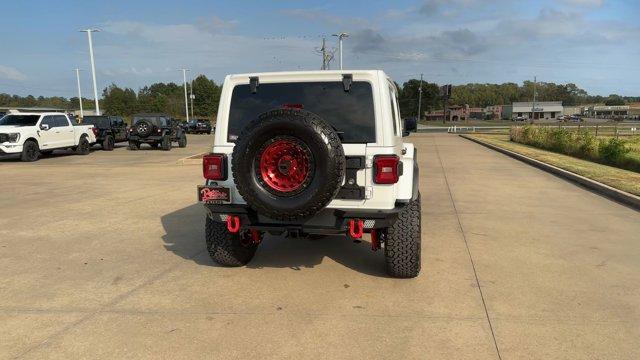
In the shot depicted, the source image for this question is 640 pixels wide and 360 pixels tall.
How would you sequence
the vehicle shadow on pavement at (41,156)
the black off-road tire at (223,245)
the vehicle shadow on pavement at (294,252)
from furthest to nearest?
the vehicle shadow on pavement at (41,156) → the vehicle shadow on pavement at (294,252) → the black off-road tire at (223,245)

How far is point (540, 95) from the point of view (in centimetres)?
18750

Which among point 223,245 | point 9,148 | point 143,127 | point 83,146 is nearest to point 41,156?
point 83,146

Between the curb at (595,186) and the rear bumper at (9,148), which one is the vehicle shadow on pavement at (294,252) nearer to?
the curb at (595,186)

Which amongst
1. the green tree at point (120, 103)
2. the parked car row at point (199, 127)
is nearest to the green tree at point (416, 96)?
the green tree at point (120, 103)

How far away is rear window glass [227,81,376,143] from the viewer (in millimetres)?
4312

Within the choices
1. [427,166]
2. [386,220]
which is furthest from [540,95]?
[386,220]

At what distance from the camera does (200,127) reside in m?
44.6

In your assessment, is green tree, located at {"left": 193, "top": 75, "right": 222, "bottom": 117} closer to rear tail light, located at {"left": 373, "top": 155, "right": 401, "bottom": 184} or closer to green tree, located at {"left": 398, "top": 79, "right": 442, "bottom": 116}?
green tree, located at {"left": 398, "top": 79, "right": 442, "bottom": 116}

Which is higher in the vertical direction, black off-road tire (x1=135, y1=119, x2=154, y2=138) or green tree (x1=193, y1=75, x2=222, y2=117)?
green tree (x1=193, y1=75, x2=222, y2=117)

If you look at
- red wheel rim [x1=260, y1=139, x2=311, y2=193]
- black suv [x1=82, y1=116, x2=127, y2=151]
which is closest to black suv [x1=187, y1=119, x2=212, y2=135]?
black suv [x1=82, y1=116, x2=127, y2=151]

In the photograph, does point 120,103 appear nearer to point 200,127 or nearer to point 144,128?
point 200,127

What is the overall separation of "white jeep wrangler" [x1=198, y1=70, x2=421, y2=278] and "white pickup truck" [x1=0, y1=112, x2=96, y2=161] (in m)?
15.3

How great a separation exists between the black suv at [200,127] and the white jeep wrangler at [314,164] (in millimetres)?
41140

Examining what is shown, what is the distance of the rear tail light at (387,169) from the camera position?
412cm
